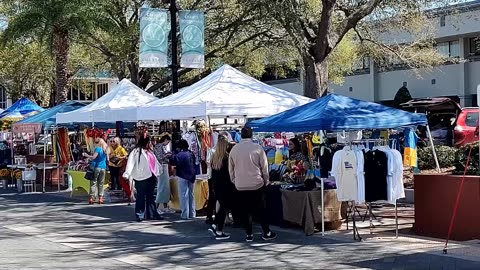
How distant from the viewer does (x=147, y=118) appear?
52.7ft

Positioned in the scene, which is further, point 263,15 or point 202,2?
point 202,2

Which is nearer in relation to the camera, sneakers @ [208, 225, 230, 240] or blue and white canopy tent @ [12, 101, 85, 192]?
sneakers @ [208, 225, 230, 240]

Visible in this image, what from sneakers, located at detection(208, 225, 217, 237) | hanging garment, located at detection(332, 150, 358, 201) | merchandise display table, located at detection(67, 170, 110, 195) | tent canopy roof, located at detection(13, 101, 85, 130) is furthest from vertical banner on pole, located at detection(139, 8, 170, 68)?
hanging garment, located at detection(332, 150, 358, 201)

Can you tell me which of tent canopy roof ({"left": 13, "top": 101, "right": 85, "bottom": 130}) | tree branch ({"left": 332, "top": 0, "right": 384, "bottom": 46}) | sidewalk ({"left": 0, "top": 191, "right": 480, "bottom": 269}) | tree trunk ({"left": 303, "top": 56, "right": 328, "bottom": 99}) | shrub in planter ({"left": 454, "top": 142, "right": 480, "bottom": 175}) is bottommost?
sidewalk ({"left": 0, "top": 191, "right": 480, "bottom": 269})

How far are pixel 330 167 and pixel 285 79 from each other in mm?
37567

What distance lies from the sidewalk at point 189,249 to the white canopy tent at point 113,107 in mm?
4660

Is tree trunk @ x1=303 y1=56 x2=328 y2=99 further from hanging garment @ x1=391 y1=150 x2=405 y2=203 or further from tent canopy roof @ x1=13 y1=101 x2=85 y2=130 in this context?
hanging garment @ x1=391 y1=150 x2=405 y2=203

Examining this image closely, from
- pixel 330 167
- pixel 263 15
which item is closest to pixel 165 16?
pixel 263 15

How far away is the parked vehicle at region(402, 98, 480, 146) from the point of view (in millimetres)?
20719

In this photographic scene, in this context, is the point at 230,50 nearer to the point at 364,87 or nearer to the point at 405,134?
the point at 405,134

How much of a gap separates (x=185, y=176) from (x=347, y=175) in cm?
367

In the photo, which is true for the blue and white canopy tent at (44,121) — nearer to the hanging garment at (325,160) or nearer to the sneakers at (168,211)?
the sneakers at (168,211)

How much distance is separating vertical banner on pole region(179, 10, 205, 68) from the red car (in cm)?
822

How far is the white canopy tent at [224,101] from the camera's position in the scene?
1476cm
